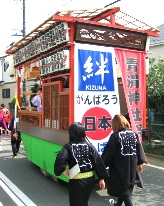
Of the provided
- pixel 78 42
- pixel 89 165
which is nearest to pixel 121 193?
pixel 89 165

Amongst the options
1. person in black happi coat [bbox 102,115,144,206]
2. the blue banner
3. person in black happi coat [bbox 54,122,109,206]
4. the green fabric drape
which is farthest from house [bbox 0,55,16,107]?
person in black happi coat [bbox 54,122,109,206]

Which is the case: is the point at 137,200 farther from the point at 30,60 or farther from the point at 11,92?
the point at 11,92

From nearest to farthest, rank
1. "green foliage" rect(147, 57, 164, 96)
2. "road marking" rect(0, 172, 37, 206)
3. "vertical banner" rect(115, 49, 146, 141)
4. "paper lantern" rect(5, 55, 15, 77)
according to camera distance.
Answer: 1. "road marking" rect(0, 172, 37, 206)
2. "vertical banner" rect(115, 49, 146, 141)
3. "green foliage" rect(147, 57, 164, 96)
4. "paper lantern" rect(5, 55, 15, 77)

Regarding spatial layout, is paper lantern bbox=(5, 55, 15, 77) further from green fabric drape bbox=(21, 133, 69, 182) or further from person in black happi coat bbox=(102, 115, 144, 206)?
person in black happi coat bbox=(102, 115, 144, 206)

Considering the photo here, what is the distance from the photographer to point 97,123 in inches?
226

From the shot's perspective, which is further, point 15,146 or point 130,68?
point 15,146

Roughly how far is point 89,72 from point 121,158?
6.87 ft

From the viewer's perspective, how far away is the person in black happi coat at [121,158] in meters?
4.22

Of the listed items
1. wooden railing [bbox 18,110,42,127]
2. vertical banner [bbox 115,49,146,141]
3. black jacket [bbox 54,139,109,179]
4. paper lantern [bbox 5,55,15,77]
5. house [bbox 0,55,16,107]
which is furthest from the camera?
house [bbox 0,55,16,107]

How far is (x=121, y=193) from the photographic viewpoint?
427 centimetres

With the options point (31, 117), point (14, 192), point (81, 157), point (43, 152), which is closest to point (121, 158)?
point (81, 157)

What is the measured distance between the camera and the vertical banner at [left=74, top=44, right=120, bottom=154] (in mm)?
5605

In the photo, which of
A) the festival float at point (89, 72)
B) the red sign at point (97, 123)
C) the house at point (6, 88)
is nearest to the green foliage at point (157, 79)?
the festival float at point (89, 72)

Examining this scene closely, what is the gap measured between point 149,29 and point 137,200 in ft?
11.9
